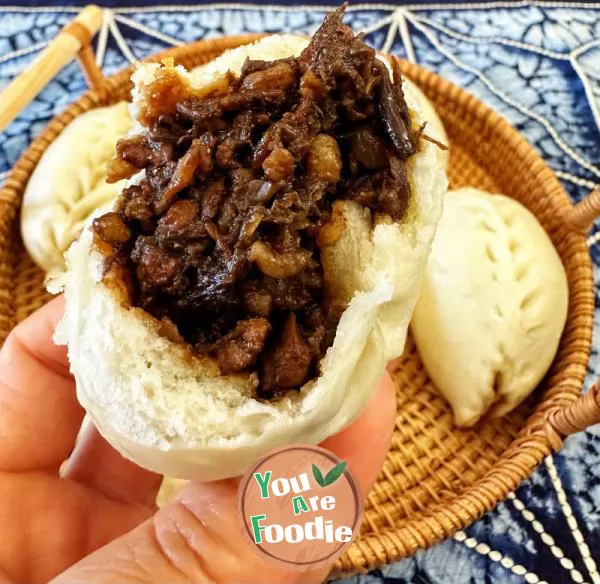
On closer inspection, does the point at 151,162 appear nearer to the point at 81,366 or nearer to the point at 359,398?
the point at 81,366

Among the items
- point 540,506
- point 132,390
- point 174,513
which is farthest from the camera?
point 540,506

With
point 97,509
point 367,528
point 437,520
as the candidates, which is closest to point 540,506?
point 437,520

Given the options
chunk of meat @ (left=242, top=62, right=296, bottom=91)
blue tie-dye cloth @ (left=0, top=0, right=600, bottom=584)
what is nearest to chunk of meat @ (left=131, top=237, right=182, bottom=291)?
chunk of meat @ (left=242, top=62, right=296, bottom=91)

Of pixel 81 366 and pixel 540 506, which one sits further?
pixel 540 506

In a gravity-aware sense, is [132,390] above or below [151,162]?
below

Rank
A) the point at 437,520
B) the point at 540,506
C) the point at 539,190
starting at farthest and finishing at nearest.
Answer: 1. the point at 539,190
2. the point at 540,506
3. the point at 437,520

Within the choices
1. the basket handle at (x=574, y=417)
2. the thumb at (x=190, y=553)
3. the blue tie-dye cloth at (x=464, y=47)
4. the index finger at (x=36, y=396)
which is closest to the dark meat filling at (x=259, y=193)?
the thumb at (x=190, y=553)

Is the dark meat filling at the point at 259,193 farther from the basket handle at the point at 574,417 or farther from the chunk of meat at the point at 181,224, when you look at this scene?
the basket handle at the point at 574,417

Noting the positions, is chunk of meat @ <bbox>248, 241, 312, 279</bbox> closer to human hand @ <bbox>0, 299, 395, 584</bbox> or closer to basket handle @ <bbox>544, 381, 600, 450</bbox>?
human hand @ <bbox>0, 299, 395, 584</bbox>
